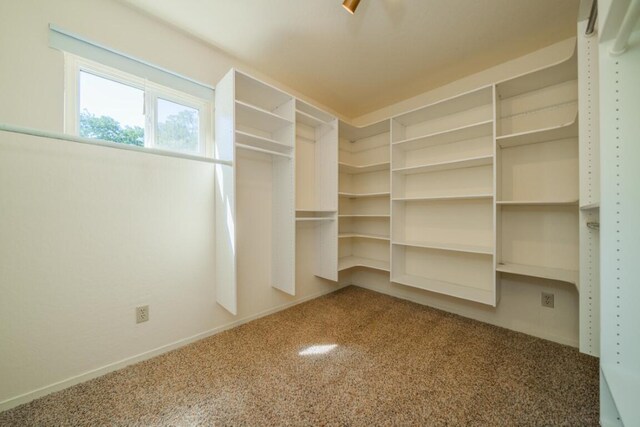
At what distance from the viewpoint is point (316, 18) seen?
1733 mm

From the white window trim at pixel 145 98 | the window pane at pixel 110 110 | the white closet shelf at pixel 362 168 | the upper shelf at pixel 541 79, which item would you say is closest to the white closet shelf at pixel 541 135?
the upper shelf at pixel 541 79

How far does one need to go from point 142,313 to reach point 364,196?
2598mm

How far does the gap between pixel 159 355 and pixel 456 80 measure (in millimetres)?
3720

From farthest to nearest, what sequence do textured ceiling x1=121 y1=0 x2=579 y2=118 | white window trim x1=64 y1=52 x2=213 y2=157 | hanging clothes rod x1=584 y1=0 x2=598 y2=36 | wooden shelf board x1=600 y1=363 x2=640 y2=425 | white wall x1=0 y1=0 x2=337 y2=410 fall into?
textured ceiling x1=121 y1=0 x2=579 y2=118 → white window trim x1=64 y1=52 x2=213 y2=157 → white wall x1=0 y1=0 x2=337 y2=410 → hanging clothes rod x1=584 y1=0 x2=598 y2=36 → wooden shelf board x1=600 y1=363 x2=640 y2=425

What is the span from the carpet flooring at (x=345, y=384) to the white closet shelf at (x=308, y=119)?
82.7 inches

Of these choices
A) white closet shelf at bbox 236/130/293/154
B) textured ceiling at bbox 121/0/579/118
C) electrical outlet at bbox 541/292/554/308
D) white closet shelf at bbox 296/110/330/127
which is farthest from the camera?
white closet shelf at bbox 296/110/330/127

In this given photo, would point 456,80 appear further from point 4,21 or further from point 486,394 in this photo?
point 4,21

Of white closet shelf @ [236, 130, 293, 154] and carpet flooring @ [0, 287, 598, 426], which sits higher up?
white closet shelf @ [236, 130, 293, 154]

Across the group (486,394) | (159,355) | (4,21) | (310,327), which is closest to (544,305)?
(486,394)

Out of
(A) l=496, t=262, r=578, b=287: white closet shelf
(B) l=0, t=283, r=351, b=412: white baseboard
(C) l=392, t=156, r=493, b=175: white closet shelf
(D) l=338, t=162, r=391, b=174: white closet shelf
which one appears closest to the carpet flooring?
(B) l=0, t=283, r=351, b=412: white baseboard

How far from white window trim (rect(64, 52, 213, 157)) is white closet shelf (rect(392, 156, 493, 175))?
194 centimetres

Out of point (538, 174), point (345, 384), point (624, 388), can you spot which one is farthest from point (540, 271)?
point (345, 384)

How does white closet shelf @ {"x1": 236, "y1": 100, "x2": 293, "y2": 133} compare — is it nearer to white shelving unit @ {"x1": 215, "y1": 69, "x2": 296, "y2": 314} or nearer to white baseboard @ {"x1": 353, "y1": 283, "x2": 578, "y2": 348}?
white shelving unit @ {"x1": 215, "y1": 69, "x2": 296, "y2": 314}

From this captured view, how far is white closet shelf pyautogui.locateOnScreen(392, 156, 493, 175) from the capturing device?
207cm
